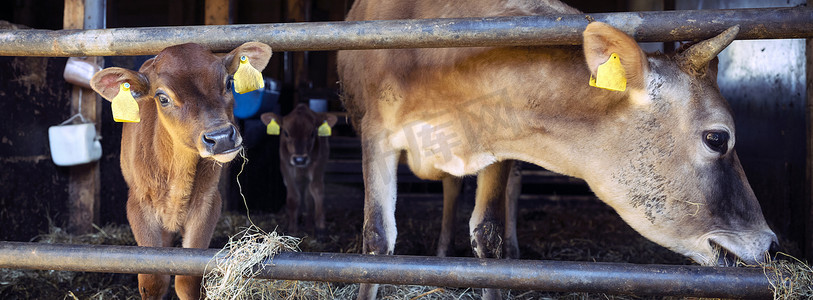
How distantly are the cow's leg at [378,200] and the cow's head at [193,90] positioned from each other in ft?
2.52

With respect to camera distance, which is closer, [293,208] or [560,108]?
[560,108]

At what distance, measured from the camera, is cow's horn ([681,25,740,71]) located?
2.21 m

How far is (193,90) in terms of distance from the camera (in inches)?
114

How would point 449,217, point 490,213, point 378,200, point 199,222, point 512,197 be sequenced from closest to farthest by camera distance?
1. point 378,200
2. point 199,222
3. point 490,213
4. point 449,217
5. point 512,197

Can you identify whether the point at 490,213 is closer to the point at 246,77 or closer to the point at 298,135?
the point at 246,77

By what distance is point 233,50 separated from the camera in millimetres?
2762

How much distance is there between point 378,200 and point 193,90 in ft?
3.65

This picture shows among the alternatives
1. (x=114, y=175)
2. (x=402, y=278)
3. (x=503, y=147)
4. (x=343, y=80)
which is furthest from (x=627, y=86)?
(x=114, y=175)

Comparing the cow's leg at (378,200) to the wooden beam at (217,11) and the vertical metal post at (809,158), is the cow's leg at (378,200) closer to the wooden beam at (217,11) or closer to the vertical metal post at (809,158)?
the vertical metal post at (809,158)

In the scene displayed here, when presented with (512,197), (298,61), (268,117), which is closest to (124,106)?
(512,197)

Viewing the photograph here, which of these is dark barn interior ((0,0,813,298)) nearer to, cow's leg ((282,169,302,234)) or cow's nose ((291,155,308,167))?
cow's leg ((282,169,302,234))

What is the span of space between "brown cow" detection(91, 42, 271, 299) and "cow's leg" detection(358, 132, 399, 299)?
0.75 metres

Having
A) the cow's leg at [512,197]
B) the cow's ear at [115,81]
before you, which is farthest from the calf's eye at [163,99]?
the cow's leg at [512,197]

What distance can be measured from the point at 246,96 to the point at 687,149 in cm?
529
